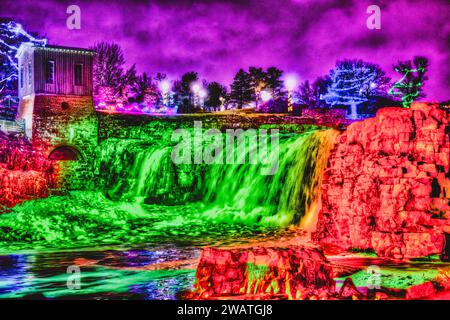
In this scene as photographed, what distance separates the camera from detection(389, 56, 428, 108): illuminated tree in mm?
41938

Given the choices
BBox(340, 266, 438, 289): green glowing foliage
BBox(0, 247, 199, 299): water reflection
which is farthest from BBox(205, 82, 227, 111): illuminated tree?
BBox(340, 266, 438, 289): green glowing foliage

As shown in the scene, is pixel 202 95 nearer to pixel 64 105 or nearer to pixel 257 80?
pixel 257 80

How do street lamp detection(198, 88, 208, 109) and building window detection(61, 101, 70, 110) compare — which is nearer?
building window detection(61, 101, 70, 110)

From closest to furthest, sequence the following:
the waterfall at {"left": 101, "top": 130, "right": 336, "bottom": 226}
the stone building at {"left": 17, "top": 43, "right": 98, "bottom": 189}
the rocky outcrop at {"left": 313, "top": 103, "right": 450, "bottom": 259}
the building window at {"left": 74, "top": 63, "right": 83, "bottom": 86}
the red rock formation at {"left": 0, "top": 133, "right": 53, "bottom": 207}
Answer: the rocky outcrop at {"left": 313, "top": 103, "right": 450, "bottom": 259}
the waterfall at {"left": 101, "top": 130, "right": 336, "bottom": 226}
the red rock formation at {"left": 0, "top": 133, "right": 53, "bottom": 207}
the stone building at {"left": 17, "top": 43, "right": 98, "bottom": 189}
the building window at {"left": 74, "top": 63, "right": 83, "bottom": 86}

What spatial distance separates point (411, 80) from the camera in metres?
43.1

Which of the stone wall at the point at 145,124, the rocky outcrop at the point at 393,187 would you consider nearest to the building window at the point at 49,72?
the stone wall at the point at 145,124

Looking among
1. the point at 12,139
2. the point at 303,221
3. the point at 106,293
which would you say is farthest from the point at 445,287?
the point at 12,139

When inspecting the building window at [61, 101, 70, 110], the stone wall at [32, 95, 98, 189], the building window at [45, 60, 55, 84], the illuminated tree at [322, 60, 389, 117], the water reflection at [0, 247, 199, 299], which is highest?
the illuminated tree at [322, 60, 389, 117]

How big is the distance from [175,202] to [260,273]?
705 inches

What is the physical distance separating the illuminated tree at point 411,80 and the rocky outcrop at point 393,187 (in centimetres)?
3057

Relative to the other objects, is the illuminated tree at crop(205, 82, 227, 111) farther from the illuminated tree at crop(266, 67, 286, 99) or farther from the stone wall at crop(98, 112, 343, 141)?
the stone wall at crop(98, 112, 343, 141)

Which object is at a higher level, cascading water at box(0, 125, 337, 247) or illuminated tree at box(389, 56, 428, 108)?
illuminated tree at box(389, 56, 428, 108)

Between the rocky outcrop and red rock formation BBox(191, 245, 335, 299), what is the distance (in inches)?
148
